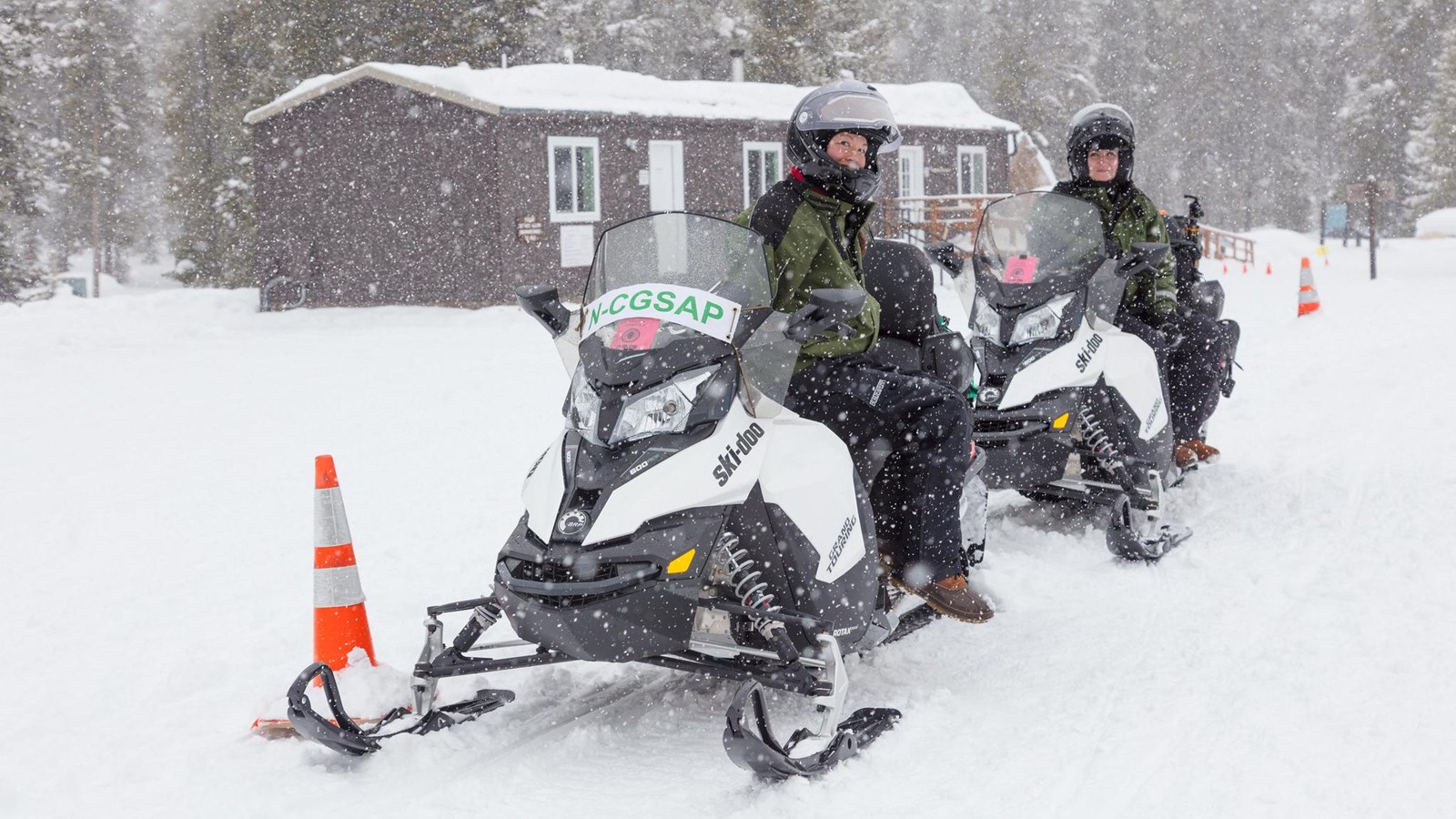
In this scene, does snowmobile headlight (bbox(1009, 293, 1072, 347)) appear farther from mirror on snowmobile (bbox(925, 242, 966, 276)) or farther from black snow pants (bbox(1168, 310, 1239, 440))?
black snow pants (bbox(1168, 310, 1239, 440))

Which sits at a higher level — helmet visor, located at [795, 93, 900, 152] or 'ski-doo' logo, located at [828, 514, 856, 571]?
helmet visor, located at [795, 93, 900, 152]

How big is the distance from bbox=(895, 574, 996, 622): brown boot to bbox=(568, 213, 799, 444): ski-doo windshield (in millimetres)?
Answer: 1013

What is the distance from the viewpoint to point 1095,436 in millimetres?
5980

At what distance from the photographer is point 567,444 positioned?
11.7 ft

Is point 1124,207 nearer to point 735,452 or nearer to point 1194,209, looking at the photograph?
point 1194,209

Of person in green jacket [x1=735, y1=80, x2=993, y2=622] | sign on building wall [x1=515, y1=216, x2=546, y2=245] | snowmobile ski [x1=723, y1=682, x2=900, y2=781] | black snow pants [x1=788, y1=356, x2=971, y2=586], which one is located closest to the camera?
snowmobile ski [x1=723, y1=682, x2=900, y2=781]

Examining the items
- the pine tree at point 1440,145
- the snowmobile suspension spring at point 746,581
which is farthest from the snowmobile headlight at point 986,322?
the pine tree at point 1440,145

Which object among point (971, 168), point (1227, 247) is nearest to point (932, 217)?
point (971, 168)

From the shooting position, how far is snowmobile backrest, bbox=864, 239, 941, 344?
4.75 m

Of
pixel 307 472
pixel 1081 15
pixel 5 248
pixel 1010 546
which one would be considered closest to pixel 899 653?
pixel 1010 546

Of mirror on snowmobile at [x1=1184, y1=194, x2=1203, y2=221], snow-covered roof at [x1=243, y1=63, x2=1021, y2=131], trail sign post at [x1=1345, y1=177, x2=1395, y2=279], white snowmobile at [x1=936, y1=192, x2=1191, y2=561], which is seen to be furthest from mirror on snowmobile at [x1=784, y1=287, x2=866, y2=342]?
trail sign post at [x1=1345, y1=177, x2=1395, y2=279]

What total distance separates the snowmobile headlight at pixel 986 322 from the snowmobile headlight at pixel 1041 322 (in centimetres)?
9

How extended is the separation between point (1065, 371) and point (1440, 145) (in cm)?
4669

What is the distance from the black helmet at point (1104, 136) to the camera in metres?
6.54
